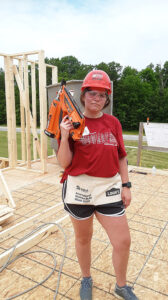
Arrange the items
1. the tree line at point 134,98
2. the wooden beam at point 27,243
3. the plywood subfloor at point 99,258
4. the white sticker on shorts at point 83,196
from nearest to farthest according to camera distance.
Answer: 1. the white sticker on shorts at point 83,196
2. the plywood subfloor at point 99,258
3. the wooden beam at point 27,243
4. the tree line at point 134,98

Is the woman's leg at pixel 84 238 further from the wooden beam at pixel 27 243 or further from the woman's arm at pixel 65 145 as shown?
the wooden beam at pixel 27 243

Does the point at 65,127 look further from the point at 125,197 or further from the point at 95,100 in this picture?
the point at 125,197

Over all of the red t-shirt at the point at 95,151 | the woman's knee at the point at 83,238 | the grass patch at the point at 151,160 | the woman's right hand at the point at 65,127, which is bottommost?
the grass patch at the point at 151,160

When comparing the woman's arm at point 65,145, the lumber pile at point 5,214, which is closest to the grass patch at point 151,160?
the lumber pile at point 5,214

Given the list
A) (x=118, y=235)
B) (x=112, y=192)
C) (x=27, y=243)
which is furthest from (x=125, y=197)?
(x=27, y=243)

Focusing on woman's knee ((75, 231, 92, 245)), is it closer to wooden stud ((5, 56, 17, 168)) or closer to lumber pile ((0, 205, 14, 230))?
lumber pile ((0, 205, 14, 230))

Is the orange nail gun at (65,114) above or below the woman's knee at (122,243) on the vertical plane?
above

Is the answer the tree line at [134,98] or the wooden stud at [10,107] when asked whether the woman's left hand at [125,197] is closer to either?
the wooden stud at [10,107]

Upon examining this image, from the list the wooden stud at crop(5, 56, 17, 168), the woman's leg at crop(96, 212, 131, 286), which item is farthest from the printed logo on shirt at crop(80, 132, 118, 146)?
the wooden stud at crop(5, 56, 17, 168)

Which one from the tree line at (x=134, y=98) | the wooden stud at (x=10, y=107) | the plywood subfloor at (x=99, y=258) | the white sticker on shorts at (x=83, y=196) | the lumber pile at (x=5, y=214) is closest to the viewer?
the white sticker on shorts at (x=83, y=196)

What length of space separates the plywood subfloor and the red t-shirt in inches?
46.4

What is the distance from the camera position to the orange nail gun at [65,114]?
143 centimetres

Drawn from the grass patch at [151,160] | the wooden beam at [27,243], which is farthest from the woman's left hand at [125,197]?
the grass patch at [151,160]

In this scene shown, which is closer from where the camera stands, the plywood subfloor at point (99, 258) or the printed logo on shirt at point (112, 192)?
the printed logo on shirt at point (112, 192)
